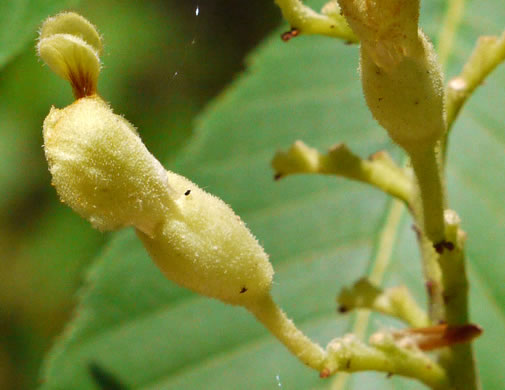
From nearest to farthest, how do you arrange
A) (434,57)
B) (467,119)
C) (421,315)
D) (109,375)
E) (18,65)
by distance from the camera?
1. (434,57)
2. (421,315)
3. (109,375)
4. (467,119)
5. (18,65)

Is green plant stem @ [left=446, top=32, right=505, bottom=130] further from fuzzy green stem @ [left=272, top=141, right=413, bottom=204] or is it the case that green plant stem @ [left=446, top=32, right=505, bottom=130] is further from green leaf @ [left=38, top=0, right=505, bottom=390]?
green leaf @ [left=38, top=0, right=505, bottom=390]

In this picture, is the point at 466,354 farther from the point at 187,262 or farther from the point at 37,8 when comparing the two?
the point at 37,8

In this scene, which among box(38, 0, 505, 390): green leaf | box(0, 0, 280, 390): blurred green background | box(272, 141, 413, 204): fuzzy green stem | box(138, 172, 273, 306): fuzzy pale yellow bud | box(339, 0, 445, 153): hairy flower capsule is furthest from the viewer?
box(0, 0, 280, 390): blurred green background

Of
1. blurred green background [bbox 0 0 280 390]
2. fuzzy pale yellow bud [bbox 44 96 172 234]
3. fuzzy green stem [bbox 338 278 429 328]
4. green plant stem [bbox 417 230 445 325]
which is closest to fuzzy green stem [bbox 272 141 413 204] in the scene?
green plant stem [bbox 417 230 445 325]

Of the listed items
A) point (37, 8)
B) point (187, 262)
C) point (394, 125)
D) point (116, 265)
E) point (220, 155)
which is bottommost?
point (116, 265)

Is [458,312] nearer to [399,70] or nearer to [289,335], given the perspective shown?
[289,335]

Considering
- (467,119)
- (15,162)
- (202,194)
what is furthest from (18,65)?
(202,194)
